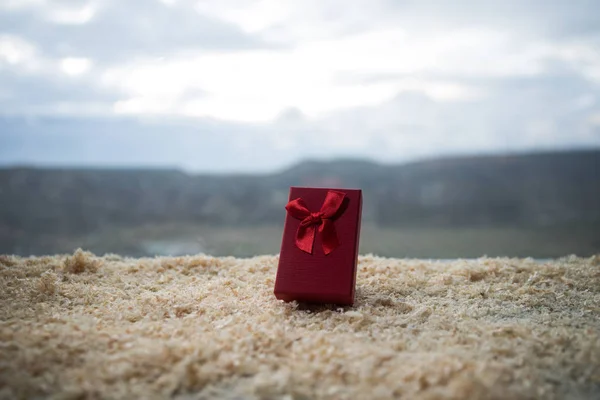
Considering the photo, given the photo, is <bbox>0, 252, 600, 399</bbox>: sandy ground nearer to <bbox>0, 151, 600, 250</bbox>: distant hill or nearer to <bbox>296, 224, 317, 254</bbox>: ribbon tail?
<bbox>296, 224, 317, 254</bbox>: ribbon tail

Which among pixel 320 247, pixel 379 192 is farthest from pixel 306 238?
pixel 379 192

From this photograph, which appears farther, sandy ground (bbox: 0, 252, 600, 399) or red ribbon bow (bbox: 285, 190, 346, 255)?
red ribbon bow (bbox: 285, 190, 346, 255)

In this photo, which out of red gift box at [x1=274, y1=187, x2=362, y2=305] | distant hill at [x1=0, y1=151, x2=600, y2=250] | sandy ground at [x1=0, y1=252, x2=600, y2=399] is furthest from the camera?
distant hill at [x1=0, y1=151, x2=600, y2=250]

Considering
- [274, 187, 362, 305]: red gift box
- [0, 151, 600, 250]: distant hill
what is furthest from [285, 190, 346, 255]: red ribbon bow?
[0, 151, 600, 250]: distant hill

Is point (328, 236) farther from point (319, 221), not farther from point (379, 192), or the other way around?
point (379, 192)

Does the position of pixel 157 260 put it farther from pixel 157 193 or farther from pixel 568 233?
pixel 568 233

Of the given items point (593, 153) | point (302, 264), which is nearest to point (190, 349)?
point (302, 264)

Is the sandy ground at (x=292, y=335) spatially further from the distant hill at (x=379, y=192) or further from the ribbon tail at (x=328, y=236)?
the distant hill at (x=379, y=192)
